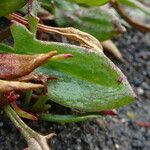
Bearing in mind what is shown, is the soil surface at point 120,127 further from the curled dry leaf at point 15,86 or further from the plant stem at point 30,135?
the curled dry leaf at point 15,86

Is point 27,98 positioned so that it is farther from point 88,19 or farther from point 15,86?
point 88,19

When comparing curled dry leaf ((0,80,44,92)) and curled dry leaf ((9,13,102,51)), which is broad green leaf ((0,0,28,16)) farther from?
curled dry leaf ((0,80,44,92))

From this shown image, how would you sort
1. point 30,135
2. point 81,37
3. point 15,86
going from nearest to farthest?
point 15,86 → point 30,135 → point 81,37

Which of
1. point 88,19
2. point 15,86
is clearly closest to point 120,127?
point 88,19

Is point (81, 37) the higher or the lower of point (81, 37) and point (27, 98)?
the higher

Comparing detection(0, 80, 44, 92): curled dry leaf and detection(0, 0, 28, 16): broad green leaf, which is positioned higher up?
detection(0, 0, 28, 16): broad green leaf

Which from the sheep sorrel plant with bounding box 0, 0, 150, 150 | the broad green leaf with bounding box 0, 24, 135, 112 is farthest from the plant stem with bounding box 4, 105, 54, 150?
the broad green leaf with bounding box 0, 24, 135, 112

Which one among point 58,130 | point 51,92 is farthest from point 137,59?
point 51,92
